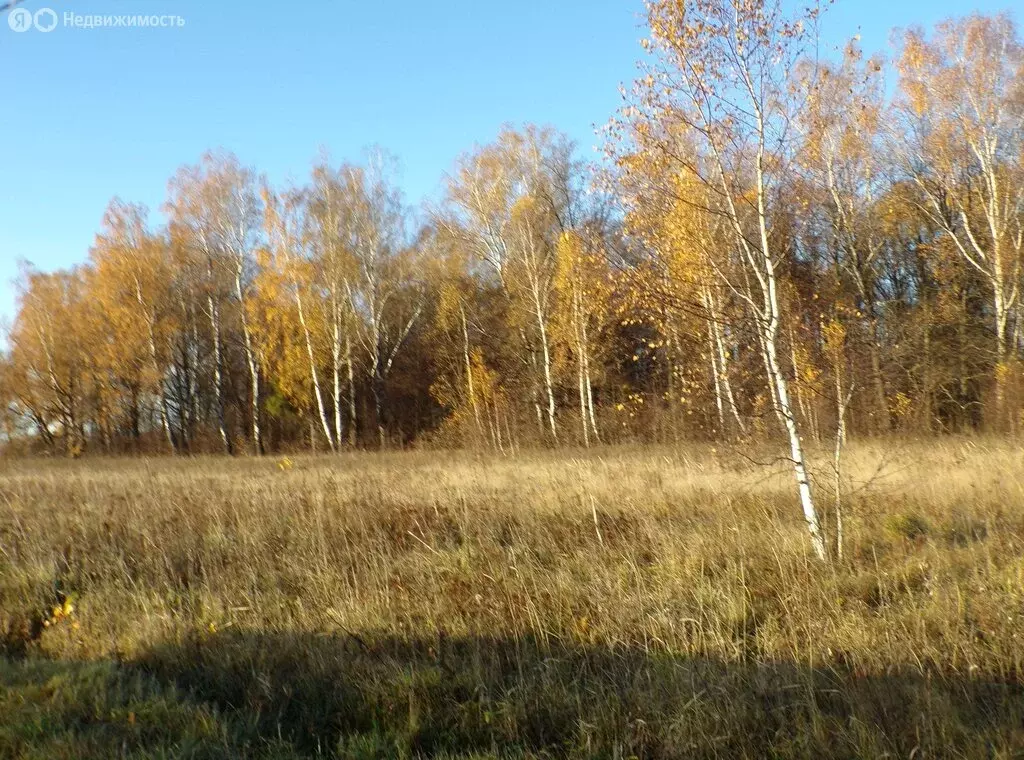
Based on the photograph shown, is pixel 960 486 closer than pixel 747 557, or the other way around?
pixel 747 557

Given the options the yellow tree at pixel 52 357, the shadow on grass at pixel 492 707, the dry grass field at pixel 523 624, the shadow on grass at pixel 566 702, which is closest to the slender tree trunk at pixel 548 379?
the dry grass field at pixel 523 624

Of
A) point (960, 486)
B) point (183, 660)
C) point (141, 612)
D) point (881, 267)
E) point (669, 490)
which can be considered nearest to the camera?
point (183, 660)

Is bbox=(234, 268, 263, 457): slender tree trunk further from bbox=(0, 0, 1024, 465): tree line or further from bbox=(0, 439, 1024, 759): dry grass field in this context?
bbox=(0, 439, 1024, 759): dry grass field

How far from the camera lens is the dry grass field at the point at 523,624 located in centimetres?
390

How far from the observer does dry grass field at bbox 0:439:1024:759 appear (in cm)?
390

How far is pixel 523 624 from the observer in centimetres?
552

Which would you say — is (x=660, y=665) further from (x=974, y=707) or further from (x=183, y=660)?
(x=183, y=660)

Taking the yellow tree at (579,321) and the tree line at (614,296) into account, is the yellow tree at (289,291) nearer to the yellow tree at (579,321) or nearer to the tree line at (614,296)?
the tree line at (614,296)

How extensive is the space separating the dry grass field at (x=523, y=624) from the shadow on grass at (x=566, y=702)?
2 cm

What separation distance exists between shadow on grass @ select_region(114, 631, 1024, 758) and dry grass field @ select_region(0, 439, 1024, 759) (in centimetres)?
2

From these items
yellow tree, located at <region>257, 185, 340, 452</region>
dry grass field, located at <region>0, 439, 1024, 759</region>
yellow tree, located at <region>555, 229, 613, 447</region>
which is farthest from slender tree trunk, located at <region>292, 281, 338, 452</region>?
dry grass field, located at <region>0, 439, 1024, 759</region>

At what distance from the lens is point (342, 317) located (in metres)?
30.4

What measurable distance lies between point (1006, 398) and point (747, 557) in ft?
47.1

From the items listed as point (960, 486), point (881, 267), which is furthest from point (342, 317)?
point (960, 486)
